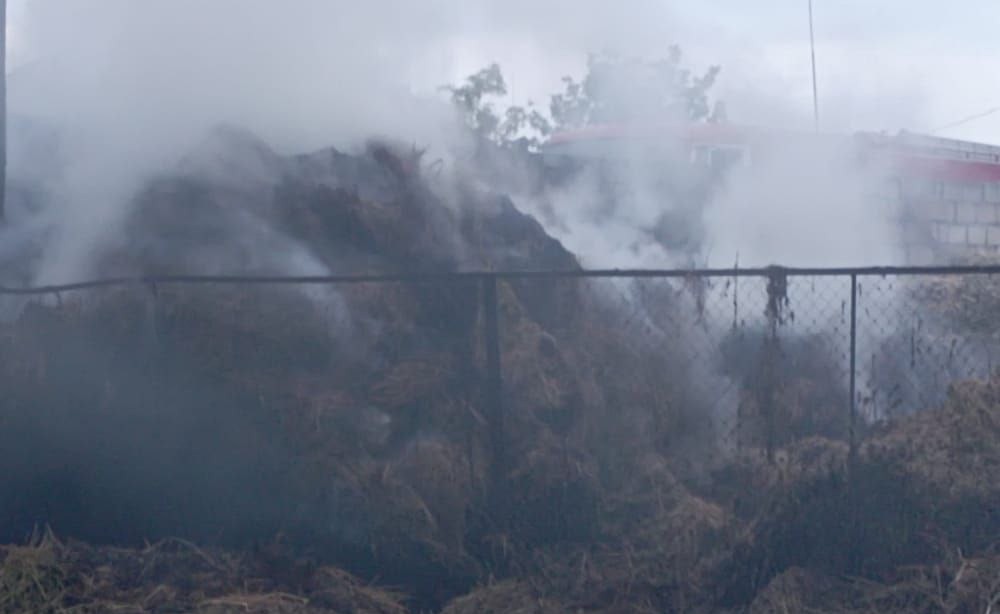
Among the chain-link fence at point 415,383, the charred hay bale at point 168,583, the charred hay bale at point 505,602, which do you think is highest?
the chain-link fence at point 415,383

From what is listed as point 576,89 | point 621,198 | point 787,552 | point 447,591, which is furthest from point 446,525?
point 576,89

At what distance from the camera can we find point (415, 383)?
20.6 ft

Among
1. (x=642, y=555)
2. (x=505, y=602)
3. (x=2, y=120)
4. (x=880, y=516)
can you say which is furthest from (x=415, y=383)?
(x=2, y=120)

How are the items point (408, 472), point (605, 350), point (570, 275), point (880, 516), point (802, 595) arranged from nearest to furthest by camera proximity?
point (802, 595) < point (570, 275) < point (880, 516) < point (408, 472) < point (605, 350)

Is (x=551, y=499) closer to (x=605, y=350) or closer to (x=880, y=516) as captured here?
(x=605, y=350)

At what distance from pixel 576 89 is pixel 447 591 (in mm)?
20162

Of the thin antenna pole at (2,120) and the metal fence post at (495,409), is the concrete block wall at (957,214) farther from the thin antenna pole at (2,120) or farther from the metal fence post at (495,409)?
the thin antenna pole at (2,120)

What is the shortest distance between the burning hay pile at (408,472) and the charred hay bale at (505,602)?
13mm

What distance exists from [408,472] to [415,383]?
528 mm

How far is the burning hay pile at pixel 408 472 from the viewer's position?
5.62m

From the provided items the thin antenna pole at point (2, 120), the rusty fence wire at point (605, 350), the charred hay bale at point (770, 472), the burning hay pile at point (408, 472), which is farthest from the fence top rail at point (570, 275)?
the thin antenna pole at point (2, 120)

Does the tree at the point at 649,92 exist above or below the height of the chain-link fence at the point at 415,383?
above

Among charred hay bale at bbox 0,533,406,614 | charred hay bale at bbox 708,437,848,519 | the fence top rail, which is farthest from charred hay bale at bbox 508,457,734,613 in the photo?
the fence top rail

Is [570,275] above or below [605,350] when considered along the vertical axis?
above
